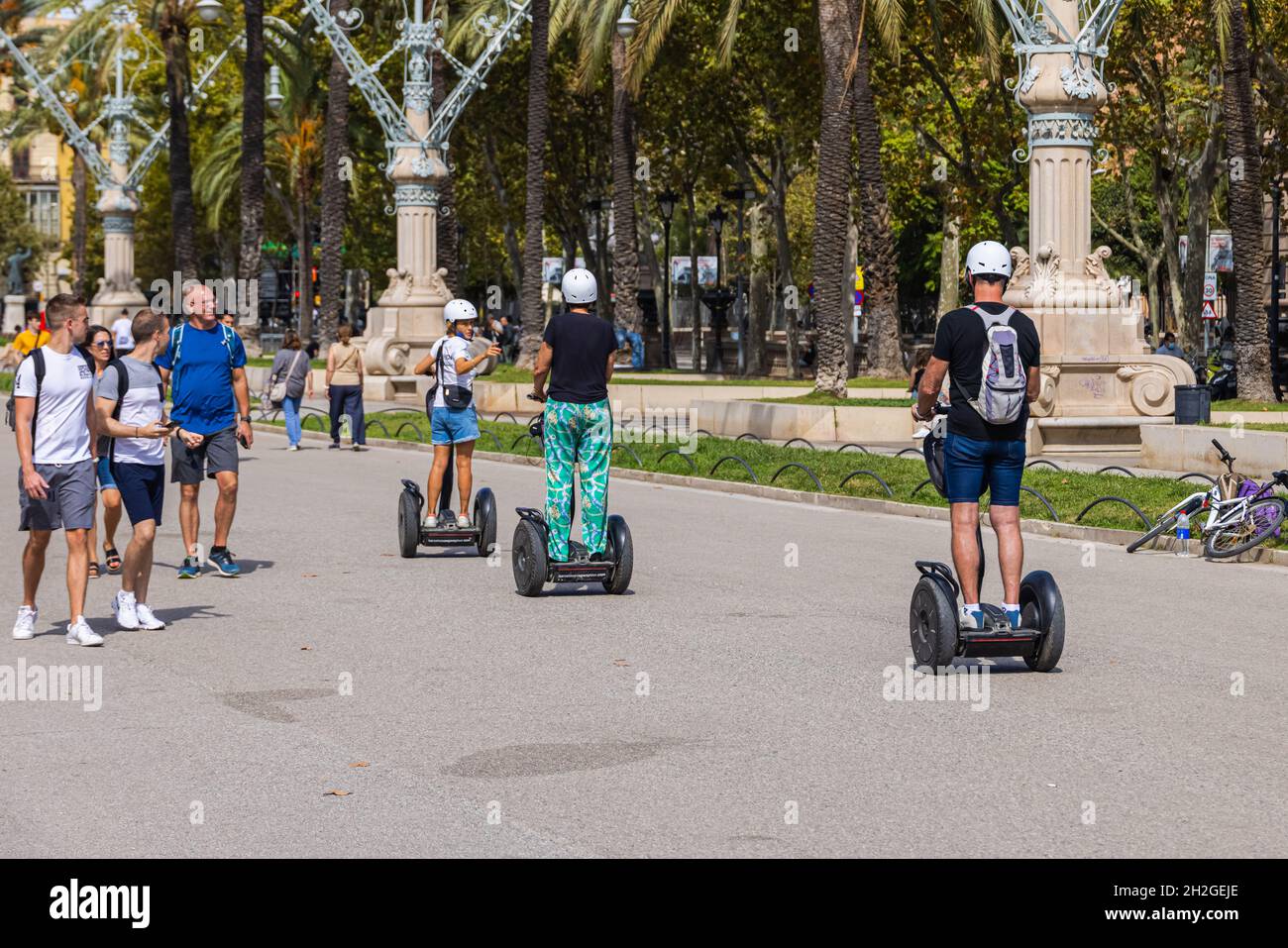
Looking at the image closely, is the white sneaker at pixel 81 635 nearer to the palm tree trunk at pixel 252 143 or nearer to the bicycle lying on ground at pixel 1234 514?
the bicycle lying on ground at pixel 1234 514

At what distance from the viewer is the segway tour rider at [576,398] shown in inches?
479

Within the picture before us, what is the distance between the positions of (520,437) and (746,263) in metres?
50.0

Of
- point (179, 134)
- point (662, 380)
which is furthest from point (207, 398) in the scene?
point (179, 134)

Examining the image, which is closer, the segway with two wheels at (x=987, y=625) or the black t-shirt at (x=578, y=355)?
the segway with two wheels at (x=987, y=625)

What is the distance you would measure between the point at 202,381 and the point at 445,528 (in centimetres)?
217

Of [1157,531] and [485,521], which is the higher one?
[485,521]

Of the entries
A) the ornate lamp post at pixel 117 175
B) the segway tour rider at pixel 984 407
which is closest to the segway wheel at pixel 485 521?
the segway tour rider at pixel 984 407

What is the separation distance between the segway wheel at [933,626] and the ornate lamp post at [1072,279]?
1653 centimetres

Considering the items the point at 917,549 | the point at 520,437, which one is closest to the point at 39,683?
the point at 917,549

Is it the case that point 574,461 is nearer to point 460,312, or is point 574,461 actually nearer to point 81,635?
point 460,312

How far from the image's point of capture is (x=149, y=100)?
75688 mm

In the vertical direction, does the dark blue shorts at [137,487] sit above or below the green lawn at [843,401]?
below

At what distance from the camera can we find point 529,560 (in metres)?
12.3

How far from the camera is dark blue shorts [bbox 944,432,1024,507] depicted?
9.54 m
